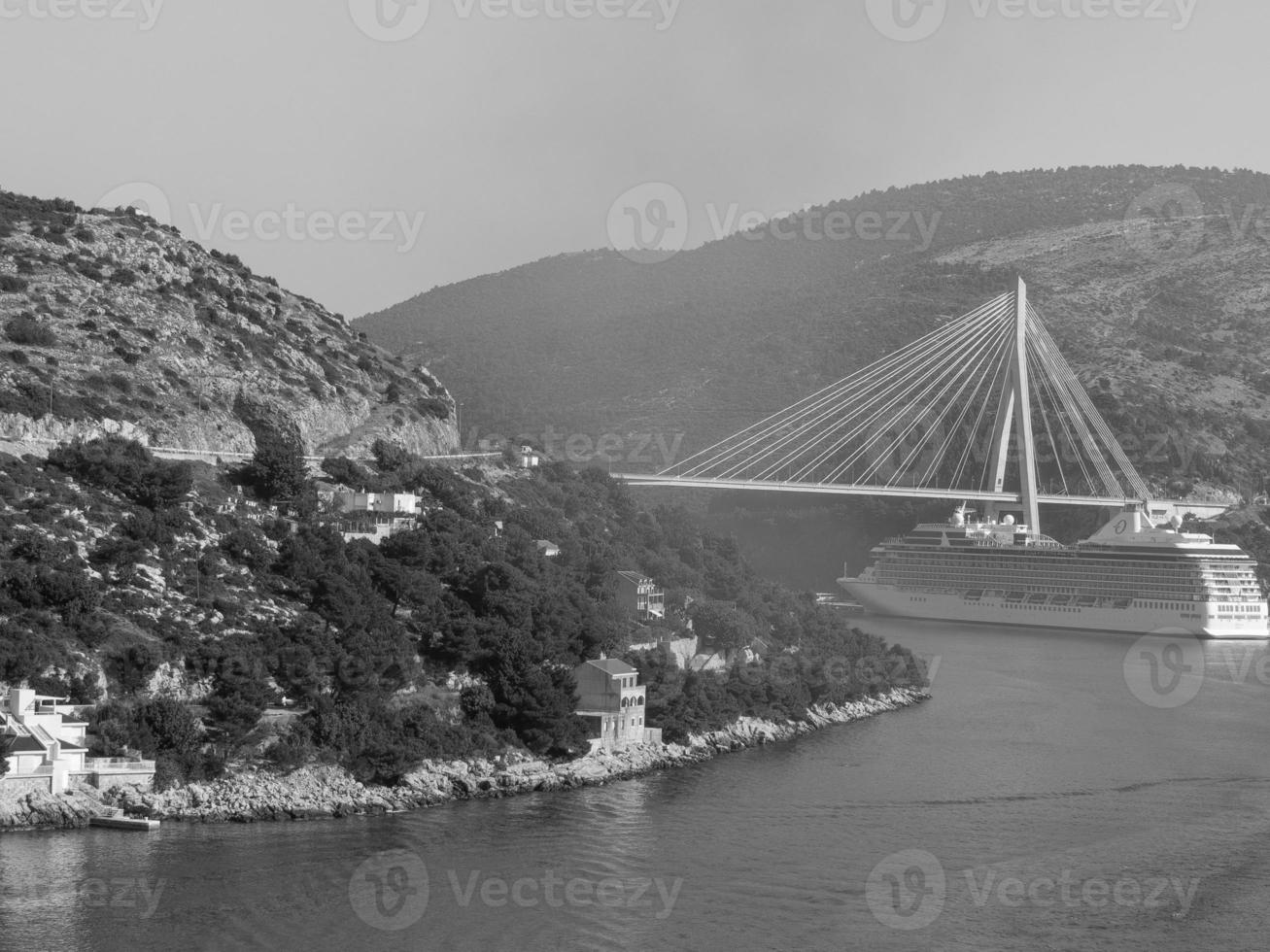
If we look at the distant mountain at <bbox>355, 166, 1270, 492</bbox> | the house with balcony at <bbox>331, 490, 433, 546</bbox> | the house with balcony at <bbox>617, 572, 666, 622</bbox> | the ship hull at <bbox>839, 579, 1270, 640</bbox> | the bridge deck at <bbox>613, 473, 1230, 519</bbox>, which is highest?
the distant mountain at <bbox>355, 166, 1270, 492</bbox>

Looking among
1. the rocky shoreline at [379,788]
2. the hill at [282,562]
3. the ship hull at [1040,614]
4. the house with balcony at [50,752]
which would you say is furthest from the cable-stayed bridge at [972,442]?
the house with balcony at [50,752]

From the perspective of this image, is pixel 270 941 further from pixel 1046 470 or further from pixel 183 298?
pixel 1046 470

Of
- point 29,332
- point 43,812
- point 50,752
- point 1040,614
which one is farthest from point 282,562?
point 1040,614

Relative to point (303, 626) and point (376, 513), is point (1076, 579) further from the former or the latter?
point (303, 626)

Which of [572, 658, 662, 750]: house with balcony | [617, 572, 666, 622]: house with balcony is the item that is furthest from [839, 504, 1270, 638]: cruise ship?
[572, 658, 662, 750]: house with balcony

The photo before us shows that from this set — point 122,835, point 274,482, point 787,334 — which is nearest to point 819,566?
point 787,334

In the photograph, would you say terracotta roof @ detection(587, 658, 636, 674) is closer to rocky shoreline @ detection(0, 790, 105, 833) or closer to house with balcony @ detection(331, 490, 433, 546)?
house with balcony @ detection(331, 490, 433, 546)
